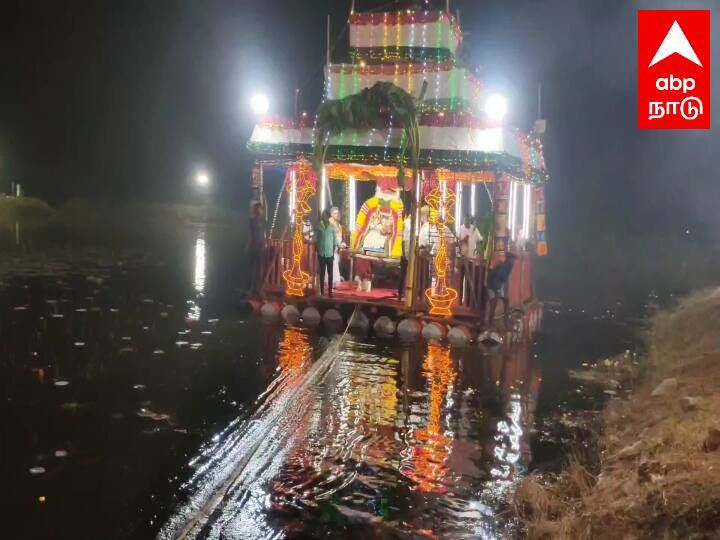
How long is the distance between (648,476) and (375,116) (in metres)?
9.43

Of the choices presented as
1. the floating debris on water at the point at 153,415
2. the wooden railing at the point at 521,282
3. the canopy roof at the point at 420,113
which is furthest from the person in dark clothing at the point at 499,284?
the floating debris on water at the point at 153,415

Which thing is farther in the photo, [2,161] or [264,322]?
[2,161]

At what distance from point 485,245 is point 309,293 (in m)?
3.77

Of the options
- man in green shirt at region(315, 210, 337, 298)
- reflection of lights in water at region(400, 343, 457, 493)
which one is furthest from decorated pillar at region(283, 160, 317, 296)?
reflection of lights in water at region(400, 343, 457, 493)

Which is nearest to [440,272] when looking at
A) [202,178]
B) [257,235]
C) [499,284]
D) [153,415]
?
[499,284]

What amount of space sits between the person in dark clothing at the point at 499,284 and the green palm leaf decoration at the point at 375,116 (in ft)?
7.74

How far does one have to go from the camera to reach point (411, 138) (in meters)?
12.8

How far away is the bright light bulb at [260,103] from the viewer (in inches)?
566

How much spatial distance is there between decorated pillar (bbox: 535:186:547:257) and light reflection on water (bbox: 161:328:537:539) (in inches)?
299

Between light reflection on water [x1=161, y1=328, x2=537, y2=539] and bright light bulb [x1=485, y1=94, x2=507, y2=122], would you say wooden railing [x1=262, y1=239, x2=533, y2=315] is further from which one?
bright light bulb [x1=485, y1=94, x2=507, y2=122]

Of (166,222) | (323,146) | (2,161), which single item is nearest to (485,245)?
(323,146)

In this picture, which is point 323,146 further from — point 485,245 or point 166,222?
point 166,222

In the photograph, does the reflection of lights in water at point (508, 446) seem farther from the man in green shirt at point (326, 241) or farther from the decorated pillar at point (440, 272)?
the man in green shirt at point (326, 241)

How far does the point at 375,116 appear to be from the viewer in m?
13.3
